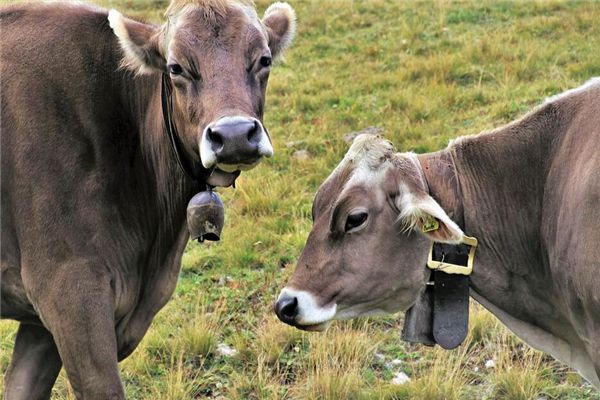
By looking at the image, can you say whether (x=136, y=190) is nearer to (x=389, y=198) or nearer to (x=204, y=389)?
(x=389, y=198)

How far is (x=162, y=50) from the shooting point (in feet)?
15.2

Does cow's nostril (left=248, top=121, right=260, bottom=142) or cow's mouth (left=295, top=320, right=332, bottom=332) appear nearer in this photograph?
cow's nostril (left=248, top=121, right=260, bottom=142)

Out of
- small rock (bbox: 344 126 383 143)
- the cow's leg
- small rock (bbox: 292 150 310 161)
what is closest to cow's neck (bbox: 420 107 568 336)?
the cow's leg

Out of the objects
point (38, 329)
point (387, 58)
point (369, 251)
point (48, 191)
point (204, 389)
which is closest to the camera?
point (48, 191)

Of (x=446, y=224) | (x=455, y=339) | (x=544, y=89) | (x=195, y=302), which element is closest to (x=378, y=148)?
(x=446, y=224)

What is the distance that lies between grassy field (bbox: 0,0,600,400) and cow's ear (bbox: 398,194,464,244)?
159 cm

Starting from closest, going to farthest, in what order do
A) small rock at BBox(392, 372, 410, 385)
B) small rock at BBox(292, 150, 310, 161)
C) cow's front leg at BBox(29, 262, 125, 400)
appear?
cow's front leg at BBox(29, 262, 125, 400) < small rock at BBox(392, 372, 410, 385) < small rock at BBox(292, 150, 310, 161)

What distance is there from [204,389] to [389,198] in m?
2.27

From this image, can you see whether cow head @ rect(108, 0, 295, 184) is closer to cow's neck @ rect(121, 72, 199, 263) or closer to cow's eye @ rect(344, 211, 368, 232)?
cow's neck @ rect(121, 72, 199, 263)

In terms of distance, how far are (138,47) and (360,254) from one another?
161cm

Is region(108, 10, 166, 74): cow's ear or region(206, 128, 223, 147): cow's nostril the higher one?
region(108, 10, 166, 74): cow's ear

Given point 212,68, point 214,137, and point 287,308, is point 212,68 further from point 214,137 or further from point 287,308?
point 287,308

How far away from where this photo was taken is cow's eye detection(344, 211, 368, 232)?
15.9 feet

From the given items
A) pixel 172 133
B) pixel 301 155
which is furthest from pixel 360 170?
pixel 301 155
